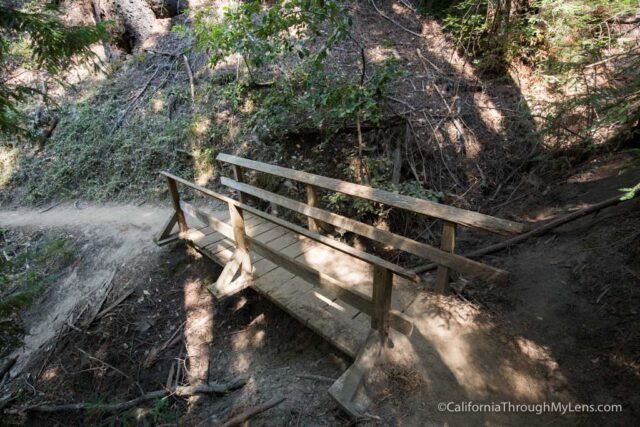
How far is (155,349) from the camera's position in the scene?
4750mm

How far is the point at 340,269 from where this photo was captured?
4383mm

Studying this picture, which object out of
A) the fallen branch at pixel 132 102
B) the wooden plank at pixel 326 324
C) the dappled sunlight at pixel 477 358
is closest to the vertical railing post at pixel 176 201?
the wooden plank at pixel 326 324

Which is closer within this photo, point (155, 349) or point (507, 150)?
point (155, 349)

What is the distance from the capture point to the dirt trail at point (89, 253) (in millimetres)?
5832

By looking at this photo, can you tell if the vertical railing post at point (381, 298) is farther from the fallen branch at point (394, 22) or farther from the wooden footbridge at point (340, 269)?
the fallen branch at point (394, 22)

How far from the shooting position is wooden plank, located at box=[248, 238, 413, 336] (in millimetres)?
2867

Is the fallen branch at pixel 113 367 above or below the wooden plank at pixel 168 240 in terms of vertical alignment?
below

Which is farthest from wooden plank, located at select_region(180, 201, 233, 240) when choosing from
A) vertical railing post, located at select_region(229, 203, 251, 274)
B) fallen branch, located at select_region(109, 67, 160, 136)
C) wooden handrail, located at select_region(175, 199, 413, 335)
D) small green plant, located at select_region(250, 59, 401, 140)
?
fallen branch, located at select_region(109, 67, 160, 136)

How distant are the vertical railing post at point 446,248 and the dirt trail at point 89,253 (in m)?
5.15

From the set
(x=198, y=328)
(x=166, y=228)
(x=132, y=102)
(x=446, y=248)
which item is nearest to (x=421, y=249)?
(x=446, y=248)

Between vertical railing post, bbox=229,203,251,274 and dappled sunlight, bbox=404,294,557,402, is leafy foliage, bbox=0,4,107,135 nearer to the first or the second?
vertical railing post, bbox=229,203,251,274

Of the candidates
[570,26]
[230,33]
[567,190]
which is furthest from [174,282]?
[570,26]

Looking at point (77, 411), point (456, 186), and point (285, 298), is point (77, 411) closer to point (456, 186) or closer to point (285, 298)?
point (285, 298)

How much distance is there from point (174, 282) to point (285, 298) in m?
2.66
